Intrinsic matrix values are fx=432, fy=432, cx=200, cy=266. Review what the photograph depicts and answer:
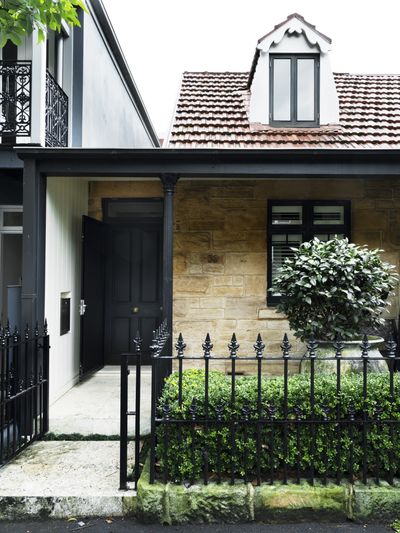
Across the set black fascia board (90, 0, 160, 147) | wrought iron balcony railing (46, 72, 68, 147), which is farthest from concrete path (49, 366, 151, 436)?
black fascia board (90, 0, 160, 147)

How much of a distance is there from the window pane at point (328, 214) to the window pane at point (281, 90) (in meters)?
1.80

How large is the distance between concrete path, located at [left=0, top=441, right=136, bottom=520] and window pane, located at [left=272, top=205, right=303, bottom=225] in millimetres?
4462

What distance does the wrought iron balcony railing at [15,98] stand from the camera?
5633mm

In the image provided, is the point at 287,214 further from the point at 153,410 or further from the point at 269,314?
the point at 153,410

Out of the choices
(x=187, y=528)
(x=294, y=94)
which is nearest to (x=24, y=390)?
(x=187, y=528)

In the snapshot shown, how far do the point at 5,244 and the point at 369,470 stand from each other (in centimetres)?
614

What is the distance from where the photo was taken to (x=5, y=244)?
708cm

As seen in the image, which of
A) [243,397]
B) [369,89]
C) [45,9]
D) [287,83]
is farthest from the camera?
[369,89]

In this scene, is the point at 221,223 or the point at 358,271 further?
the point at 221,223

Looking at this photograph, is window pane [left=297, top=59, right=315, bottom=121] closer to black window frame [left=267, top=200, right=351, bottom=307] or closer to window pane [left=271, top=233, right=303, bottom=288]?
black window frame [left=267, top=200, right=351, bottom=307]

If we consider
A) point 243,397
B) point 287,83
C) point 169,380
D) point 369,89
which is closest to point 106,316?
point 169,380

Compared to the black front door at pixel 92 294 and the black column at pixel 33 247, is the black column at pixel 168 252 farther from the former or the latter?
the black front door at pixel 92 294

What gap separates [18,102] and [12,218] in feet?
6.20

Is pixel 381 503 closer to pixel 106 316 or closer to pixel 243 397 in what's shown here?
pixel 243 397
